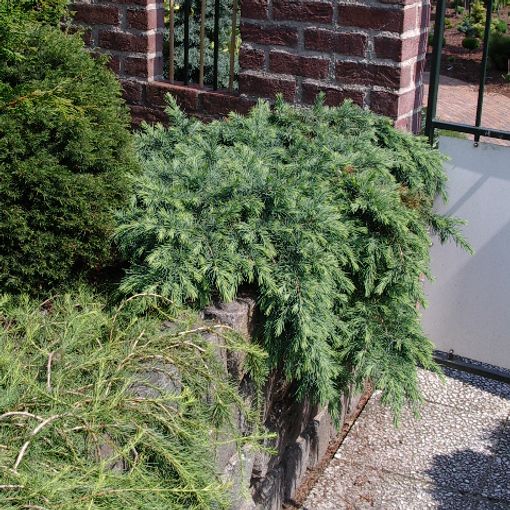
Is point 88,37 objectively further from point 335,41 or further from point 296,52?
point 335,41

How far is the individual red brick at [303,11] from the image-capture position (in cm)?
371

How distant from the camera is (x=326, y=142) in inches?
138

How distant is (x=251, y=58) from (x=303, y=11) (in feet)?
1.12

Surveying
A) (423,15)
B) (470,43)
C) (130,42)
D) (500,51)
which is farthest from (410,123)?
(470,43)

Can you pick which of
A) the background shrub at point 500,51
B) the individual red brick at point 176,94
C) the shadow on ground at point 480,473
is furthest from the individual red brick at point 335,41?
the background shrub at point 500,51

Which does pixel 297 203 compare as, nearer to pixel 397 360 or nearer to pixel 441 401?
pixel 397 360

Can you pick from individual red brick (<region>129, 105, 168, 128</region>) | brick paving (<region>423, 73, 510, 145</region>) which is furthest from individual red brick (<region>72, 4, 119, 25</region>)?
brick paving (<region>423, 73, 510, 145</region>)

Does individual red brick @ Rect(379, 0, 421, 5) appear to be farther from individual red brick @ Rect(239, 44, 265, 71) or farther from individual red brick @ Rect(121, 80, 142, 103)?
individual red brick @ Rect(121, 80, 142, 103)

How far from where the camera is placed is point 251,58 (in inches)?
156

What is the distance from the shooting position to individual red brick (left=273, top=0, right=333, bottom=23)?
146 inches

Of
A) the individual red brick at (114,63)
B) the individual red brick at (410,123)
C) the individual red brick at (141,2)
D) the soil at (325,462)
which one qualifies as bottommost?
the soil at (325,462)

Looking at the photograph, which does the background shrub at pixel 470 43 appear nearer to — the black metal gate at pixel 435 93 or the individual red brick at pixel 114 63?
the black metal gate at pixel 435 93

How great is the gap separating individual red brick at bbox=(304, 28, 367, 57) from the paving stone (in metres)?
1.70

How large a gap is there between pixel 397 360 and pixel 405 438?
0.95m
